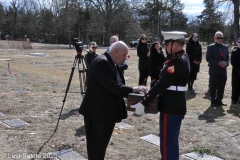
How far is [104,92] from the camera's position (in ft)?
10.2

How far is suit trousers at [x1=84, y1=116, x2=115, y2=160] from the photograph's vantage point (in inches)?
125

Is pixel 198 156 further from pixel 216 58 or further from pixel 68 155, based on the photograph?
pixel 216 58

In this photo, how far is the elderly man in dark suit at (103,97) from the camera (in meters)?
3.05

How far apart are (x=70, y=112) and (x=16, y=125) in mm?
1351

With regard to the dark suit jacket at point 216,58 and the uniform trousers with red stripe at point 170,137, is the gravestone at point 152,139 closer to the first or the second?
the uniform trousers with red stripe at point 170,137

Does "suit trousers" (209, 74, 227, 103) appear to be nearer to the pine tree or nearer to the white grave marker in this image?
the white grave marker

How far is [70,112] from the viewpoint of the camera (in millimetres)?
6516

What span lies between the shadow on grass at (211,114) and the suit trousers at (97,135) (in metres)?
3.42

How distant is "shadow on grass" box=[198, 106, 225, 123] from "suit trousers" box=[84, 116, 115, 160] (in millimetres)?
3423

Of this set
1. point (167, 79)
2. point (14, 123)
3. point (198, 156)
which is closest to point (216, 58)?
point (198, 156)

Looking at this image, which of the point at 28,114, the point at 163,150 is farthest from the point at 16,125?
the point at 163,150

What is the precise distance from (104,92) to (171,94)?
750mm

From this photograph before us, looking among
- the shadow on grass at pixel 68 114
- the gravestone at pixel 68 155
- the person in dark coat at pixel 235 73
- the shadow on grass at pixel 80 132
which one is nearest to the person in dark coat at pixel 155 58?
the person in dark coat at pixel 235 73

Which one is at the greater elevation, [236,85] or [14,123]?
[236,85]
